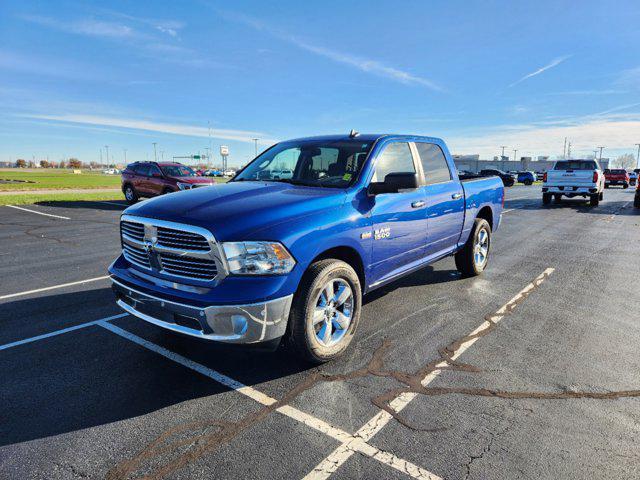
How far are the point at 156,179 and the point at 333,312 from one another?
16.1 m

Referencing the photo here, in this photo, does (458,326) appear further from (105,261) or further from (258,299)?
(105,261)

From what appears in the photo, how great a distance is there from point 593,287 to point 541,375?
10.9 feet

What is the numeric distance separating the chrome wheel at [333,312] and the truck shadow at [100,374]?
31 cm

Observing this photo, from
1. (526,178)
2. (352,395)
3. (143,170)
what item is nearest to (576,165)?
(143,170)

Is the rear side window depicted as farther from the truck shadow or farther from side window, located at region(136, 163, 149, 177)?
the truck shadow

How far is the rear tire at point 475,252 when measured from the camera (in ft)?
20.2

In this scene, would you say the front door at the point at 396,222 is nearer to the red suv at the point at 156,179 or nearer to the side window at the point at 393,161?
the side window at the point at 393,161

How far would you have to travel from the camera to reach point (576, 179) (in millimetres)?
18562

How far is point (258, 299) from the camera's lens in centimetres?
287

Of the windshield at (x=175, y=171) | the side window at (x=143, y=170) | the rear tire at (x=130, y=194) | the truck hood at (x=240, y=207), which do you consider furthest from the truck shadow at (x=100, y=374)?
the rear tire at (x=130, y=194)

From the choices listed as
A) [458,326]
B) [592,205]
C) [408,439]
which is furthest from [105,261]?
[592,205]

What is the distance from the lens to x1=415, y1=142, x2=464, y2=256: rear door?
490 cm

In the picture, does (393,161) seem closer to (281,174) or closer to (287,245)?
(281,174)

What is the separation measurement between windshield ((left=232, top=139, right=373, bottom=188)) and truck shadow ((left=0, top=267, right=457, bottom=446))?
173cm
